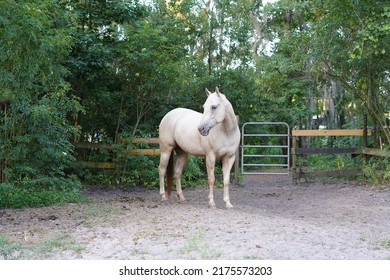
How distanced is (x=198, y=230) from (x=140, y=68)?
20.7ft

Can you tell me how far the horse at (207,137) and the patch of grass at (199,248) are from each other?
6.56 ft

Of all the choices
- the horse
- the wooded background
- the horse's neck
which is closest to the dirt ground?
the horse

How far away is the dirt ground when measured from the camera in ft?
14.7

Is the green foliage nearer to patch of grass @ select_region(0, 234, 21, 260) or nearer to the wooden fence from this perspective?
the wooden fence

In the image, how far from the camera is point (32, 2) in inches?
257

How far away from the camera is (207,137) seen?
7348 millimetres

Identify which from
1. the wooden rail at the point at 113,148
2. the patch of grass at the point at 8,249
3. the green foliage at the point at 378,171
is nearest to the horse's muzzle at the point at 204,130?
the patch of grass at the point at 8,249

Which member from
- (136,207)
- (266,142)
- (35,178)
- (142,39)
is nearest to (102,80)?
(142,39)

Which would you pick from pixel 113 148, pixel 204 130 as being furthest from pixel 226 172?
pixel 113 148

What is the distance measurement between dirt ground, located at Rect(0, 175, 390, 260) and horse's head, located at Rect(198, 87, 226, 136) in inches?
42.1

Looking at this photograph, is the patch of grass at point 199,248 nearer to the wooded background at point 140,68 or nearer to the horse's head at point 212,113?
the horse's head at point 212,113

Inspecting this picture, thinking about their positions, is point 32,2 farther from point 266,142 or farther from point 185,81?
point 266,142

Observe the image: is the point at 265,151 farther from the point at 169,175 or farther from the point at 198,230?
the point at 198,230

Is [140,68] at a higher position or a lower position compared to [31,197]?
higher
